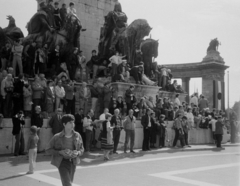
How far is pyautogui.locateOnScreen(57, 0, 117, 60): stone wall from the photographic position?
21.9 metres

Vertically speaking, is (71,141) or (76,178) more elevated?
(71,141)

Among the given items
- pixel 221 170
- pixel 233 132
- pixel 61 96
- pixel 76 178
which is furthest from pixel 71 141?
pixel 233 132

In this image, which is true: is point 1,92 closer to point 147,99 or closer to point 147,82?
point 147,99

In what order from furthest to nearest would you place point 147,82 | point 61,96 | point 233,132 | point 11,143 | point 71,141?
1. point 233,132
2. point 147,82
3. point 61,96
4. point 11,143
5. point 71,141

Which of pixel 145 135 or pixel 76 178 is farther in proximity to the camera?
pixel 145 135

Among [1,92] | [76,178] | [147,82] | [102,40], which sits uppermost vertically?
[102,40]

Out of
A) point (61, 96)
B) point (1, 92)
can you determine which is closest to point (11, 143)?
point (1, 92)

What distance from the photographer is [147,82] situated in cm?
1964

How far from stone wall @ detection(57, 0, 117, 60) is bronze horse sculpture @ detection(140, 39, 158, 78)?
3.29 meters

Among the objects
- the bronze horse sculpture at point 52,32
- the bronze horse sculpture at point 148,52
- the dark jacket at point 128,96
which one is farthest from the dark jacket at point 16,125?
the bronze horse sculpture at point 148,52

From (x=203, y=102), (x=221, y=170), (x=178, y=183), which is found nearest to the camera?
(x=178, y=183)

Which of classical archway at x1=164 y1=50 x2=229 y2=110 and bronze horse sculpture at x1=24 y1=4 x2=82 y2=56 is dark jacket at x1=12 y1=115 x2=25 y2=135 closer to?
bronze horse sculpture at x1=24 y1=4 x2=82 y2=56

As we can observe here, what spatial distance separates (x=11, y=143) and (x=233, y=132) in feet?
49.7

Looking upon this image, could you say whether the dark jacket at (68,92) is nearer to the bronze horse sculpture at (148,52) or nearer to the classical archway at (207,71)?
the bronze horse sculpture at (148,52)
